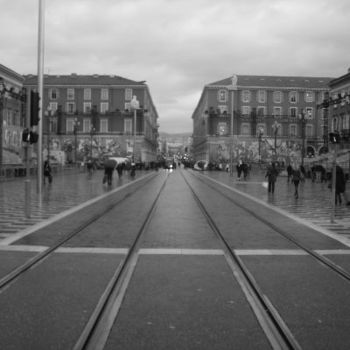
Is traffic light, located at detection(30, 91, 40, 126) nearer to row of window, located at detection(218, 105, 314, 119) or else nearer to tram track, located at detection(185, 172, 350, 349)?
tram track, located at detection(185, 172, 350, 349)

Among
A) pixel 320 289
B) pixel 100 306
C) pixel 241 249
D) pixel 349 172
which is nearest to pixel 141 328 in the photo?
pixel 100 306

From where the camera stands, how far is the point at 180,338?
461 centimetres

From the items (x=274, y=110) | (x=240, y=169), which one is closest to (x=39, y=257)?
(x=240, y=169)

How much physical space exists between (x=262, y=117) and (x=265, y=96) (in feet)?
15.7

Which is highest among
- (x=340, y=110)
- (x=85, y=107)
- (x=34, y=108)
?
(x=85, y=107)

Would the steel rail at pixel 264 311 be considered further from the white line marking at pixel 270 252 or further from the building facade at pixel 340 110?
the building facade at pixel 340 110

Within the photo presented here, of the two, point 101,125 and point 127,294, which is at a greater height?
point 101,125

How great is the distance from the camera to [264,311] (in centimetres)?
540

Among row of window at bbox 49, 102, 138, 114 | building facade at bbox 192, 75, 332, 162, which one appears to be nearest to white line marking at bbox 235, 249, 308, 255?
building facade at bbox 192, 75, 332, 162

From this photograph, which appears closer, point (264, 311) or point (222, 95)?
point (264, 311)

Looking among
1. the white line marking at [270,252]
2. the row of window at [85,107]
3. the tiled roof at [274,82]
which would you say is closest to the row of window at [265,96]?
the tiled roof at [274,82]

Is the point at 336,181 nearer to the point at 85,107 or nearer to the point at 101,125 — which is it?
A: the point at 101,125

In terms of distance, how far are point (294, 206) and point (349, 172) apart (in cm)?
1953

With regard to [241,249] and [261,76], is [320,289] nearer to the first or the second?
[241,249]
